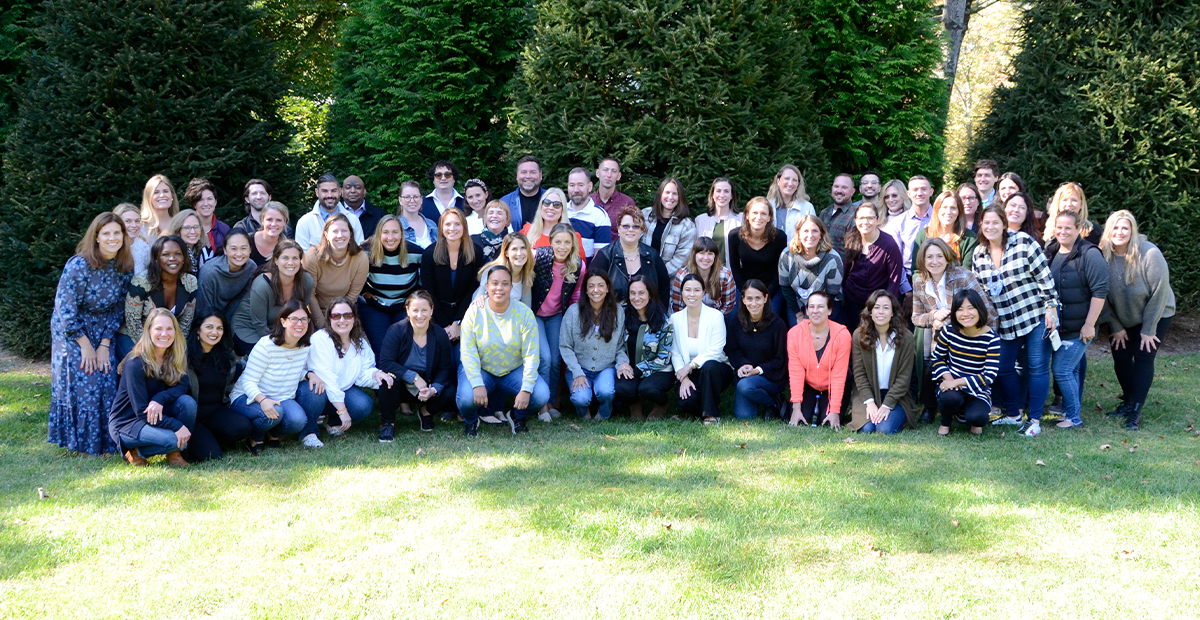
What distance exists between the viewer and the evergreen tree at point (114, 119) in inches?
339

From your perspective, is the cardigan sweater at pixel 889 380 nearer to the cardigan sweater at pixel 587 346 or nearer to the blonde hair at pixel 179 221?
the cardigan sweater at pixel 587 346

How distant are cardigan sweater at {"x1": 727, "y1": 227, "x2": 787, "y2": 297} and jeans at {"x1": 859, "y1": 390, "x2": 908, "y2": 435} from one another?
1387mm

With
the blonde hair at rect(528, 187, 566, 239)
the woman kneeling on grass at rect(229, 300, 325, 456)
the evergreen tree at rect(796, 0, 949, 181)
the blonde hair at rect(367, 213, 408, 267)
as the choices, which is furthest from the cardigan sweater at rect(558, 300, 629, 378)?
the evergreen tree at rect(796, 0, 949, 181)

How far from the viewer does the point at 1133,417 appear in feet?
23.6

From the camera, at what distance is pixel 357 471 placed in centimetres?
591

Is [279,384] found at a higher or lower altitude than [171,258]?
lower

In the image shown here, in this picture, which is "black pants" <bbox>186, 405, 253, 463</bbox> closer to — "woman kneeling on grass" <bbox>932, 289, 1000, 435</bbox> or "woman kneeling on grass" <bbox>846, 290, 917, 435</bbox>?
"woman kneeling on grass" <bbox>846, 290, 917, 435</bbox>

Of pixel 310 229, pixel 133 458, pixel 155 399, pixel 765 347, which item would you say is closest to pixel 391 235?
pixel 310 229

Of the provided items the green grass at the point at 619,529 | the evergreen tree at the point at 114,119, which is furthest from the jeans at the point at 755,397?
the evergreen tree at the point at 114,119

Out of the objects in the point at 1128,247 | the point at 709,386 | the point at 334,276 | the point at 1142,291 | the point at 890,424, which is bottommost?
the point at 890,424

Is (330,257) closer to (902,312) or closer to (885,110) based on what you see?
(902,312)

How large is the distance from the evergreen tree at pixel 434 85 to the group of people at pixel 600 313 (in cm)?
290

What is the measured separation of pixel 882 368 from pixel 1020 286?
1.15 m

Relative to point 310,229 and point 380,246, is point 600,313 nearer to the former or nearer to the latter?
point 380,246
